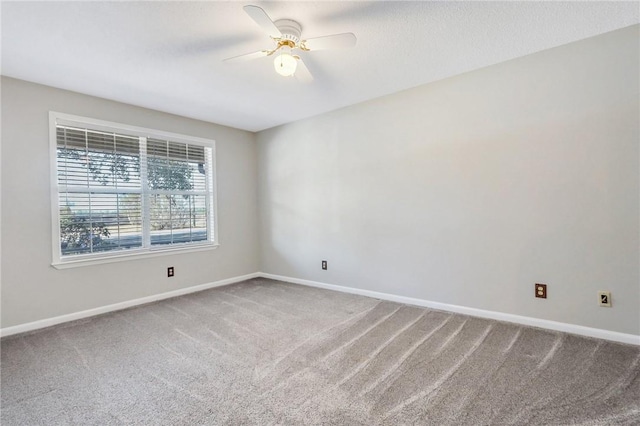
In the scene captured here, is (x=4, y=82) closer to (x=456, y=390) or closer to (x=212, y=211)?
(x=212, y=211)

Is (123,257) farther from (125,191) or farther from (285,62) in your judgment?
(285,62)

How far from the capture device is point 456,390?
1.75 meters

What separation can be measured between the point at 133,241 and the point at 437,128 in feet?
11.8

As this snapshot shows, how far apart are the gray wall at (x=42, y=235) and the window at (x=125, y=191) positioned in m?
0.09

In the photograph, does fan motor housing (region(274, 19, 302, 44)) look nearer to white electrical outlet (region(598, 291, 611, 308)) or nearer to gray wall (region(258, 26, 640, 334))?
gray wall (region(258, 26, 640, 334))

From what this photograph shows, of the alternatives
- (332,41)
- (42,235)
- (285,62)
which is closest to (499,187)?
(332,41)

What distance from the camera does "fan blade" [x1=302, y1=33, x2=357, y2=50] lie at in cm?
188

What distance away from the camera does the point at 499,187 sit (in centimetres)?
274

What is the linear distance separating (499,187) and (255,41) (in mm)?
2424

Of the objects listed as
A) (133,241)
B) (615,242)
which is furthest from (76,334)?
(615,242)

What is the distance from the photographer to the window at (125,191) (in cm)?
301

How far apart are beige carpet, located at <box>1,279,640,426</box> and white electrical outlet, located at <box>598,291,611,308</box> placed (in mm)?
283

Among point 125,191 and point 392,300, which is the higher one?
point 125,191

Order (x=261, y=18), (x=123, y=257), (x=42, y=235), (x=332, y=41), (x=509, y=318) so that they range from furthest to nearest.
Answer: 1. (x=123, y=257)
2. (x=42, y=235)
3. (x=509, y=318)
4. (x=332, y=41)
5. (x=261, y=18)
